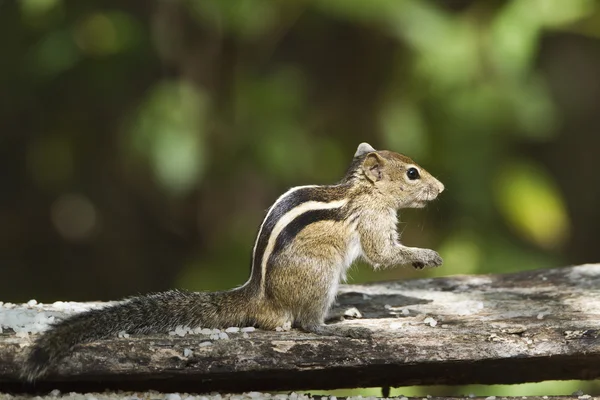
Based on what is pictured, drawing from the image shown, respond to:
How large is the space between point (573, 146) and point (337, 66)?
2342mm

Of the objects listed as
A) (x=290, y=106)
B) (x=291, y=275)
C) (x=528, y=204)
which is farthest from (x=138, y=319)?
(x=528, y=204)

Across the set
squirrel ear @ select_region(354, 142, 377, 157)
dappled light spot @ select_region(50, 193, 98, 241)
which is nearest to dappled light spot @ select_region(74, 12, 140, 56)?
dappled light spot @ select_region(50, 193, 98, 241)

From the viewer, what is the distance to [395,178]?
10.2ft

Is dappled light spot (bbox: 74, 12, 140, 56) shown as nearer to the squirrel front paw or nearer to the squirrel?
the squirrel

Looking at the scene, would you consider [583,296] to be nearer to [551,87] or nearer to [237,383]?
[237,383]

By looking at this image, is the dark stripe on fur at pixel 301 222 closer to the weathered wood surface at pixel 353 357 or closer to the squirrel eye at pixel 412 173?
the weathered wood surface at pixel 353 357

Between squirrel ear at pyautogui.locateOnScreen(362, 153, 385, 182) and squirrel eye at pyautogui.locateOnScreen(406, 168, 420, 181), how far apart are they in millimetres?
118

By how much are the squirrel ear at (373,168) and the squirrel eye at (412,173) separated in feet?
0.39

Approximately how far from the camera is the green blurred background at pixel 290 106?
4.54 m

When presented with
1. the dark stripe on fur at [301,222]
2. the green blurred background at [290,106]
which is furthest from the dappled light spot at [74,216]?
the dark stripe on fur at [301,222]

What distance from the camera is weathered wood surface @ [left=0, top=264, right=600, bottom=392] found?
236cm

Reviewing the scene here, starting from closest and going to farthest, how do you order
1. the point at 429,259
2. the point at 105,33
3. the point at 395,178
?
the point at 429,259, the point at 395,178, the point at 105,33

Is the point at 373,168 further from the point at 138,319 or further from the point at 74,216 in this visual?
the point at 74,216

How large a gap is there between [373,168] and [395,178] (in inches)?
3.7
